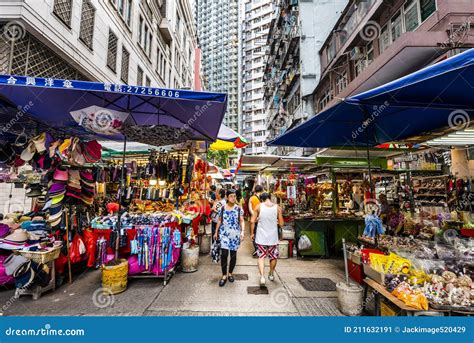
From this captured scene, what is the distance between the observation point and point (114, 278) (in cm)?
463

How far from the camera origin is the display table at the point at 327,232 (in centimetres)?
731

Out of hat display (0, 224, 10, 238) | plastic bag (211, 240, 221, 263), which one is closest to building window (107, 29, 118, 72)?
hat display (0, 224, 10, 238)

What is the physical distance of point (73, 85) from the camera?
13.8 feet

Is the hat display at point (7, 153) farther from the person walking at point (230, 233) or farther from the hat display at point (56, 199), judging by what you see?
the person walking at point (230, 233)

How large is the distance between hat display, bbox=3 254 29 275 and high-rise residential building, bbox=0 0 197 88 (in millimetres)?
5883

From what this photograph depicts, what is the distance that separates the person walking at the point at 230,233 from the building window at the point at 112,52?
12.0 meters

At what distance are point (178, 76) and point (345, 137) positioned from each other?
27.9 metres

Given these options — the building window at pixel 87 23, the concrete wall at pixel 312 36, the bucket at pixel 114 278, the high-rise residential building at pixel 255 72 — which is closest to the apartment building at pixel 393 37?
the concrete wall at pixel 312 36

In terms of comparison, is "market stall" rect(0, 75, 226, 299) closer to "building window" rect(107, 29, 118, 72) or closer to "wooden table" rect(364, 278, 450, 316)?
"wooden table" rect(364, 278, 450, 316)

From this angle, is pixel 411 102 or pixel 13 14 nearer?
pixel 411 102

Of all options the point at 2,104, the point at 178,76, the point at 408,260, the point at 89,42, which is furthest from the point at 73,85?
the point at 178,76

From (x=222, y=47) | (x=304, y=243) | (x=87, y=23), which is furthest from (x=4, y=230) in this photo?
(x=222, y=47)

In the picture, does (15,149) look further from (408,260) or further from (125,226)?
(408,260)

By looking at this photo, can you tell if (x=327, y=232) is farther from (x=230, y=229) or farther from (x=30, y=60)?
(x=30, y=60)
